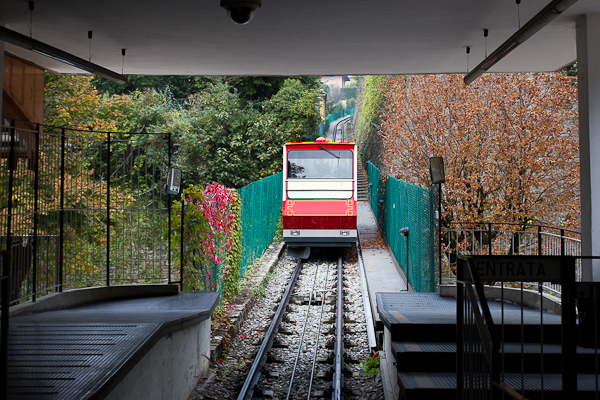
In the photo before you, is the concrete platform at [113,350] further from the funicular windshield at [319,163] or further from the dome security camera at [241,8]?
the funicular windshield at [319,163]

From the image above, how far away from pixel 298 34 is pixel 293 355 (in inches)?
191

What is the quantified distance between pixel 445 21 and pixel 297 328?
5.62m

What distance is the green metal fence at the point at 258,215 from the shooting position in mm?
12500

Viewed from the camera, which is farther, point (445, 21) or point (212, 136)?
point (212, 136)

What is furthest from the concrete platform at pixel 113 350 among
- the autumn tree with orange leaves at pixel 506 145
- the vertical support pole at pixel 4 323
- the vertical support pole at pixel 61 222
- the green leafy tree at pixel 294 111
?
the green leafy tree at pixel 294 111

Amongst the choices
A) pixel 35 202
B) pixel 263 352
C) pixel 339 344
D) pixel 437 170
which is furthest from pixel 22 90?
pixel 437 170

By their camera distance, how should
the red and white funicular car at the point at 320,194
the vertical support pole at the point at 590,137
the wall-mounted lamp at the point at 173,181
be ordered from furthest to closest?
the red and white funicular car at the point at 320,194, the wall-mounted lamp at the point at 173,181, the vertical support pole at the point at 590,137

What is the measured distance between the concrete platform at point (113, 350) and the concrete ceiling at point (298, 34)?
3.78 metres

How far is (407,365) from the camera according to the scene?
17.8 ft

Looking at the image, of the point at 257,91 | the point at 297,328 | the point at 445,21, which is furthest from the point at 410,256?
the point at 257,91

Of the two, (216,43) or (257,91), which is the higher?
(257,91)

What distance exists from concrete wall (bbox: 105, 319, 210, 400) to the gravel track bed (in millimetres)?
293

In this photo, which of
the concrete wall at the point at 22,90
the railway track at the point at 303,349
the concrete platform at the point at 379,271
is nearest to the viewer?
the railway track at the point at 303,349

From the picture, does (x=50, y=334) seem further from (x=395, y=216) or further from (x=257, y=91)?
(x=257, y=91)
